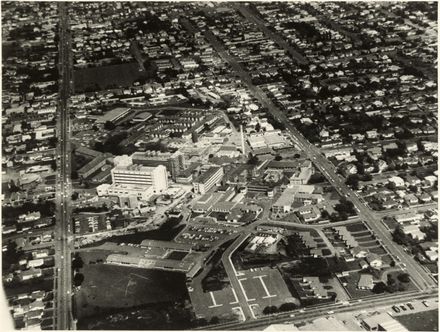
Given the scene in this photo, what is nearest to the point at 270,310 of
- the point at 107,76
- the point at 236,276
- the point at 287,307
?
the point at 287,307

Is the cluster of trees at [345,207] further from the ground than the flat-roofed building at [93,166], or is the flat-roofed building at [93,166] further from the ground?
the flat-roofed building at [93,166]

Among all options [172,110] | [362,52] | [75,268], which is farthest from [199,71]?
[75,268]

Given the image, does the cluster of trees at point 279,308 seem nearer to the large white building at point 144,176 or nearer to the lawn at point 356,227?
the lawn at point 356,227

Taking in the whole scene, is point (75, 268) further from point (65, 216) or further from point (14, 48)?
point (14, 48)

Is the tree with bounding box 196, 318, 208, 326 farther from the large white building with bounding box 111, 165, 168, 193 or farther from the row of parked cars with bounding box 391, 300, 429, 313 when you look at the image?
the large white building with bounding box 111, 165, 168, 193

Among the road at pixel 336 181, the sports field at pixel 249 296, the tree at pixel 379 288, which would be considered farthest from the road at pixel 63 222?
the road at pixel 336 181

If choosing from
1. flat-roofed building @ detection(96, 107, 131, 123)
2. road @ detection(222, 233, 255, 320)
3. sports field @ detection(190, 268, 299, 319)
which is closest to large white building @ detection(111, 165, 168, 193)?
road @ detection(222, 233, 255, 320)

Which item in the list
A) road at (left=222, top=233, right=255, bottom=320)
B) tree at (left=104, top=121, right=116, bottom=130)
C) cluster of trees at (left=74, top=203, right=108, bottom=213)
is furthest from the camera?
tree at (left=104, top=121, right=116, bottom=130)
